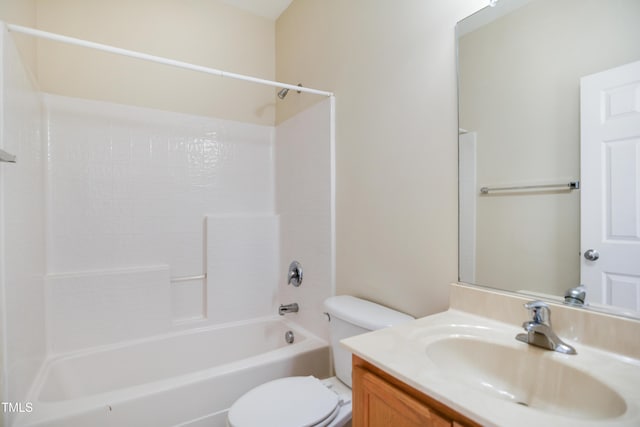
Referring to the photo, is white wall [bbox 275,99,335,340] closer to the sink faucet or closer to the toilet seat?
the toilet seat

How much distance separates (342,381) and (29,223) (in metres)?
1.64

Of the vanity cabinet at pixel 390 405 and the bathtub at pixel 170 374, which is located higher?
the vanity cabinet at pixel 390 405

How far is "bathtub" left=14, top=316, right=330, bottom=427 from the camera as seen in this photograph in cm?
127

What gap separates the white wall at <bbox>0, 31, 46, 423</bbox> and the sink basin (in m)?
1.47

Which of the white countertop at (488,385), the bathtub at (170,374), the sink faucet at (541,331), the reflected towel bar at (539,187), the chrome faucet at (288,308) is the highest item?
the reflected towel bar at (539,187)

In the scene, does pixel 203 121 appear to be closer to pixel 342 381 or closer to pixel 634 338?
pixel 342 381

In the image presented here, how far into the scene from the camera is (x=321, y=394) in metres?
1.28

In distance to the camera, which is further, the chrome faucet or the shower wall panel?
the chrome faucet

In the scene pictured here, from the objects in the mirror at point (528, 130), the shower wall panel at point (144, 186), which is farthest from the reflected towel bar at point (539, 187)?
the shower wall panel at point (144, 186)

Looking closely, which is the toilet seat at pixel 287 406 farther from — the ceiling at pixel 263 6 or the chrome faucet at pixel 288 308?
the ceiling at pixel 263 6

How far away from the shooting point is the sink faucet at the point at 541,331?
805mm

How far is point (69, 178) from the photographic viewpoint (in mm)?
1858

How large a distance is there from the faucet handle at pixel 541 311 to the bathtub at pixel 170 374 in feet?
4.00

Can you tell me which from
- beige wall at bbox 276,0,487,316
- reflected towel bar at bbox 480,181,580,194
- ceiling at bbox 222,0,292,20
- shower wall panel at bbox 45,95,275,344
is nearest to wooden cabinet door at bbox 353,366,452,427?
beige wall at bbox 276,0,487,316
